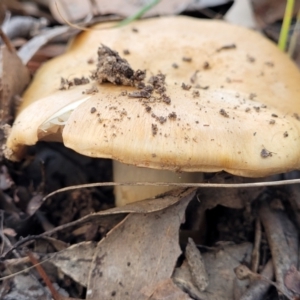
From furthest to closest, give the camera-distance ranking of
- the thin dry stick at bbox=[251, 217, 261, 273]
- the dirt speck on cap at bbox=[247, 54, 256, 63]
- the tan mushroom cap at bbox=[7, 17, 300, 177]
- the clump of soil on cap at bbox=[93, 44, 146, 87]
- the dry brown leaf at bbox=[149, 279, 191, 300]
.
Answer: the dirt speck on cap at bbox=[247, 54, 256, 63]
the thin dry stick at bbox=[251, 217, 261, 273]
the clump of soil on cap at bbox=[93, 44, 146, 87]
the dry brown leaf at bbox=[149, 279, 191, 300]
the tan mushroom cap at bbox=[7, 17, 300, 177]

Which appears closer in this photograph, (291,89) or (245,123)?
(245,123)

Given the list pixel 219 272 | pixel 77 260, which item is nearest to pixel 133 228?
pixel 77 260

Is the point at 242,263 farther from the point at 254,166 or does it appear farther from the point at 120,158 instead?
the point at 120,158

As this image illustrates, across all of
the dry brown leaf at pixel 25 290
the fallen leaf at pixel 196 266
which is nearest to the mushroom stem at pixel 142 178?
the fallen leaf at pixel 196 266

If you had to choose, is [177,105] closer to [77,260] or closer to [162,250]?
[162,250]

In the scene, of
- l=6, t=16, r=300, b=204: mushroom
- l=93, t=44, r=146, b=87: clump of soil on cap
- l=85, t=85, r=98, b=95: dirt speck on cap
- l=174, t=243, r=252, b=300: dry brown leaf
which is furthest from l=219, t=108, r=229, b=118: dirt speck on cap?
l=174, t=243, r=252, b=300: dry brown leaf

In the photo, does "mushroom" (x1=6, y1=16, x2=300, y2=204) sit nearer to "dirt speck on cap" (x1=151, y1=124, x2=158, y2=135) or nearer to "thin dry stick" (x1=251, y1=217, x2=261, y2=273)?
"dirt speck on cap" (x1=151, y1=124, x2=158, y2=135)

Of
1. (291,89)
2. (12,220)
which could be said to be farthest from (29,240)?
(291,89)
